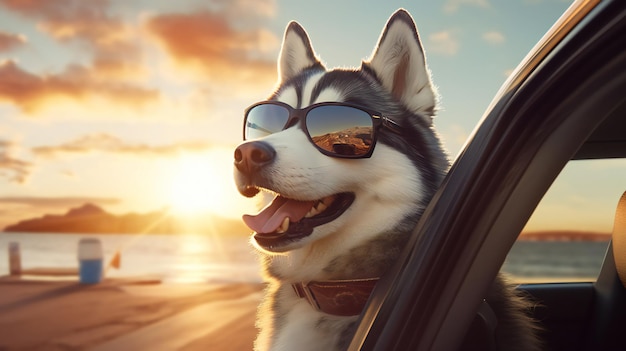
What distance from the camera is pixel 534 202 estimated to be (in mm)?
1128

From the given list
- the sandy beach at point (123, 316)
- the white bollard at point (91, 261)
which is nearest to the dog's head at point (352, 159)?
the sandy beach at point (123, 316)

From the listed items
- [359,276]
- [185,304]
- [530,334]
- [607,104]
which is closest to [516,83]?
[607,104]

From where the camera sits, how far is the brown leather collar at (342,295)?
6.95 ft

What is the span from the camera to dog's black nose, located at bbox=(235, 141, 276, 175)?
7.86 feet

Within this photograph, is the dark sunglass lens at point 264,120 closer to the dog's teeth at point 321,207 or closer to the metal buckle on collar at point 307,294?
the dog's teeth at point 321,207

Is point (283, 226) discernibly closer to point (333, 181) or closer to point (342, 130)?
point (333, 181)

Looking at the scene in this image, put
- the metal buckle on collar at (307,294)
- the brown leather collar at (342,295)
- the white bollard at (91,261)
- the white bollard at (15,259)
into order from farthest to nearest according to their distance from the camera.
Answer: the white bollard at (15,259) < the white bollard at (91,261) < the metal buckle on collar at (307,294) < the brown leather collar at (342,295)

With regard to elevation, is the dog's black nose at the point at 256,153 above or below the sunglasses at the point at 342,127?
below

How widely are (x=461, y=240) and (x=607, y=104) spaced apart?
35 cm

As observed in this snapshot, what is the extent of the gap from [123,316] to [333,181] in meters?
9.25

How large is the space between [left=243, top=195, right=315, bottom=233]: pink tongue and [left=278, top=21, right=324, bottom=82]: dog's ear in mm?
841

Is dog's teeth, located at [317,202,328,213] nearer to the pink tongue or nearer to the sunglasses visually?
the pink tongue

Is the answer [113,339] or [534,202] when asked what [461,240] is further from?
[113,339]

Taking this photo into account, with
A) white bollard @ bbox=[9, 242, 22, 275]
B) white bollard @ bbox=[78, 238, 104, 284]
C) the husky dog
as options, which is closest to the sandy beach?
white bollard @ bbox=[78, 238, 104, 284]
